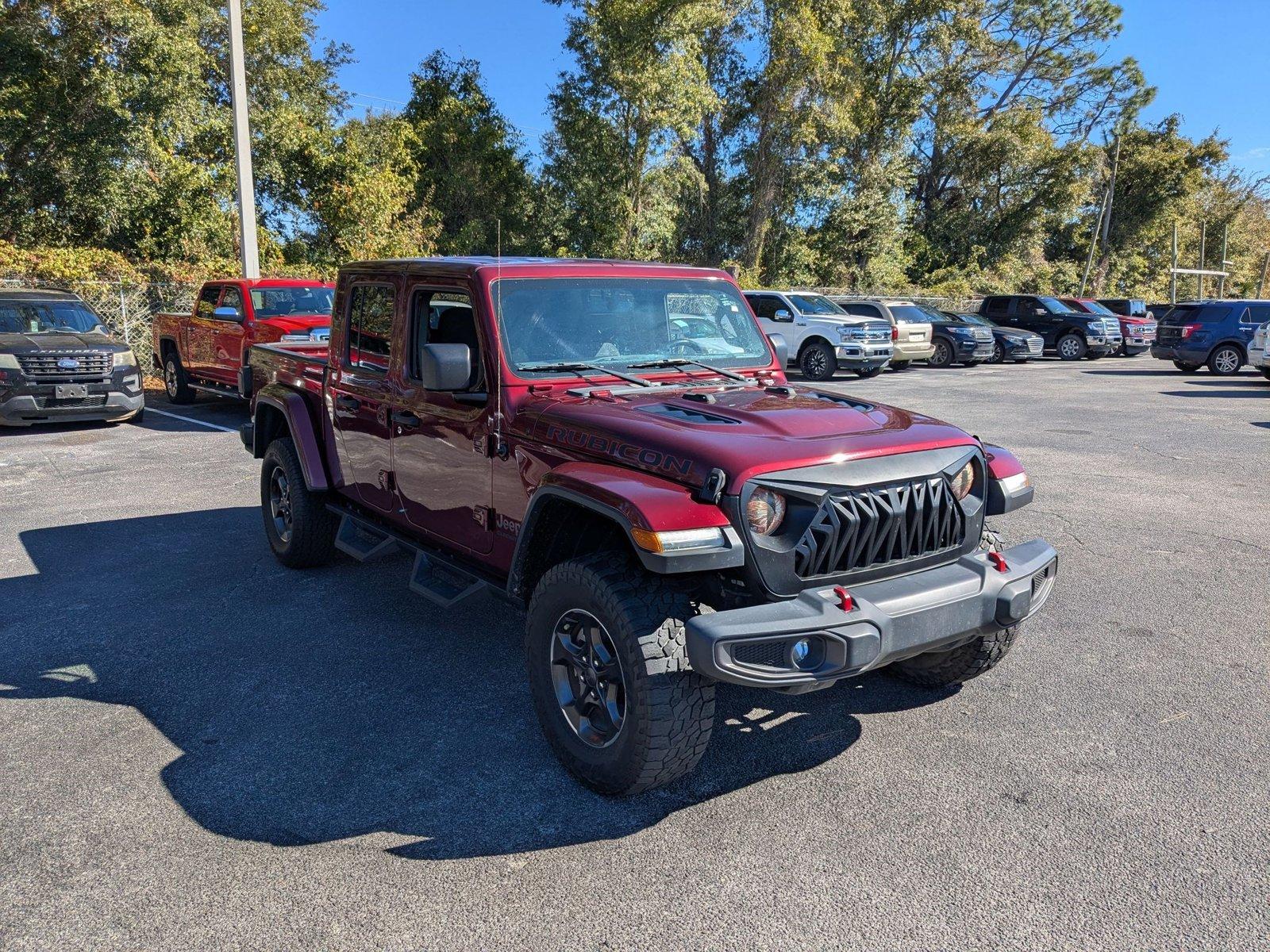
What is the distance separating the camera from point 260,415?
645cm

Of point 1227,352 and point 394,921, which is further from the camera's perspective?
point 1227,352

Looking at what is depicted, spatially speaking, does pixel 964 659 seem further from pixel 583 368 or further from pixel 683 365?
pixel 583 368

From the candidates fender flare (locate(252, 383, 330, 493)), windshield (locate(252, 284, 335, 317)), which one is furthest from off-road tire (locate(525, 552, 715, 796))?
windshield (locate(252, 284, 335, 317))

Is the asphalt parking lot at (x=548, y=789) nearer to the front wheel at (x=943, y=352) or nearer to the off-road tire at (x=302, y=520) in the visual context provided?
the off-road tire at (x=302, y=520)

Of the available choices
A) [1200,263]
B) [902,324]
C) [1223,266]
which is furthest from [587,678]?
[1200,263]

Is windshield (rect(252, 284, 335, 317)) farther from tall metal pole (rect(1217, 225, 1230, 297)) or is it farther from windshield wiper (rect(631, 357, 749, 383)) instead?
tall metal pole (rect(1217, 225, 1230, 297))

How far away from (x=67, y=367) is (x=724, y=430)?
11159mm

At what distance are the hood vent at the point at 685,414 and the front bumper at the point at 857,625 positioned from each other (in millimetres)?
797

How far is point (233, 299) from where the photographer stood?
42.7ft

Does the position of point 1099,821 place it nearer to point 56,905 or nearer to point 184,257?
point 56,905

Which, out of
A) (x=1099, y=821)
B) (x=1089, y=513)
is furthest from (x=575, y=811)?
(x=1089, y=513)

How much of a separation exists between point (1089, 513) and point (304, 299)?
10.2 meters

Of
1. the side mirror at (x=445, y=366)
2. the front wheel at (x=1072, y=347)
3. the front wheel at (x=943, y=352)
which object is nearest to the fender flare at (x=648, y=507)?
the side mirror at (x=445, y=366)

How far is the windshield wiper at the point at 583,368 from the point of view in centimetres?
412
